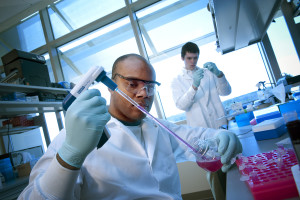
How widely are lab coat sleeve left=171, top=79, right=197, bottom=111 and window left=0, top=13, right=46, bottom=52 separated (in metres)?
3.12

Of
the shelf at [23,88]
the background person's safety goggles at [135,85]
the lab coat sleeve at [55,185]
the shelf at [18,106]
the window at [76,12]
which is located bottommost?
the lab coat sleeve at [55,185]

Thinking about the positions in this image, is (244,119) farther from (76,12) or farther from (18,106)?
(76,12)

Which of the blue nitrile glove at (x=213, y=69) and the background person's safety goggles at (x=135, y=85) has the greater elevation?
the blue nitrile glove at (x=213, y=69)

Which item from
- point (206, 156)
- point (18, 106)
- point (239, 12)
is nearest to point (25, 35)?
point (18, 106)

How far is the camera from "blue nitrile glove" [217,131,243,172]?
2.80 ft

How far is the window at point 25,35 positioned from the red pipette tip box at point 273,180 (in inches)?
174

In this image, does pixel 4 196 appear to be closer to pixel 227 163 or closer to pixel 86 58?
pixel 227 163

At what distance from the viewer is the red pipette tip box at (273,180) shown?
1.69 ft

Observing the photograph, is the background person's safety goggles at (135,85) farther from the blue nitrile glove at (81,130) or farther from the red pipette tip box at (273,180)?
the red pipette tip box at (273,180)

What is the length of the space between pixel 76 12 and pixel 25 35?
1.29 metres

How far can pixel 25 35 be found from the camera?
163 inches

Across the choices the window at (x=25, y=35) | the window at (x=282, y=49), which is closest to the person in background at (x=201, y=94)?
the window at (x=282, y=49)

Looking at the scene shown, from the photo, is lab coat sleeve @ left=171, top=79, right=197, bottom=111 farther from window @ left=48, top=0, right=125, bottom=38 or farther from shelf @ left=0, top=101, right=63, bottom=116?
window @ left=48, top=0, right=125, bottom=38

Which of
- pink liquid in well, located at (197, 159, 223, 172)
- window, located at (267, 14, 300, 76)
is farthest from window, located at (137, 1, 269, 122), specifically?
pink liquid in well, located at (197, 159, 223, 172)
